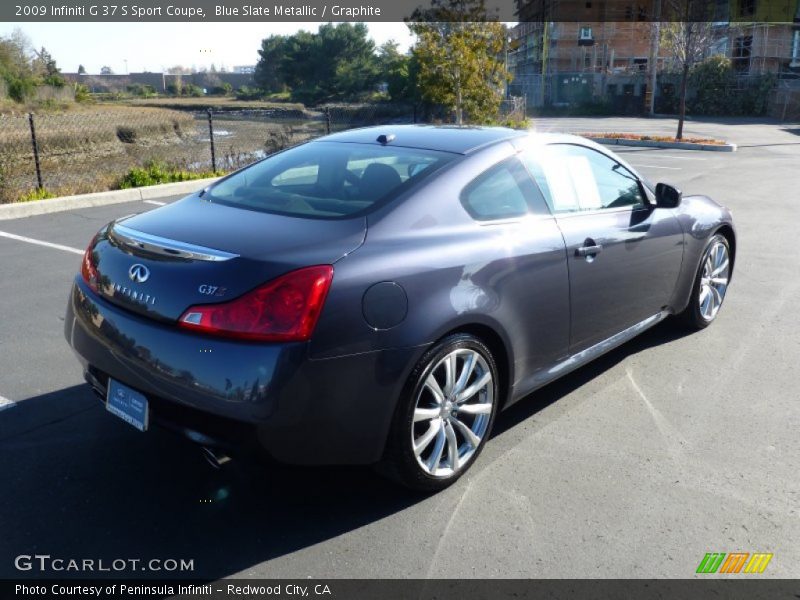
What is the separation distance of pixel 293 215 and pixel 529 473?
166 centimetres

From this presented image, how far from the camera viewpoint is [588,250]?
13.2ft

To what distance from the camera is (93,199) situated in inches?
430

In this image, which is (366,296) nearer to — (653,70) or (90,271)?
(90,271)

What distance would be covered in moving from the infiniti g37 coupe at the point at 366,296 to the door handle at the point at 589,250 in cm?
1

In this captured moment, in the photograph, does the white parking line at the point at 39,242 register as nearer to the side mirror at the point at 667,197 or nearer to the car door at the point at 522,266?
the car door at the point at 522,266

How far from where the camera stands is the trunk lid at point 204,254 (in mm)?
2803

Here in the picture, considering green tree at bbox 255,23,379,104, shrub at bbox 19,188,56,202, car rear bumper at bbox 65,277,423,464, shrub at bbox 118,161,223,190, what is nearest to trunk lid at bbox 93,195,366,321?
car rear bumper at bbox 65,277,423,464

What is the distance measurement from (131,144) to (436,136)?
35.8 m

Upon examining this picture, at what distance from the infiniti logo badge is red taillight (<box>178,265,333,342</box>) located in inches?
12.1

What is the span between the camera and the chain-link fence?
1238 centimetres

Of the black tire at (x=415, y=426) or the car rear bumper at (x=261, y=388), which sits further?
the black tire at (x=415, y=426)

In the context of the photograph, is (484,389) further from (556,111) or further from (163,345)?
(556,111)

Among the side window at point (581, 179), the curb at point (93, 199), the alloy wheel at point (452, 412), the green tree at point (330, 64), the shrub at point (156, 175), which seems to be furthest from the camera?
the green tree at point (330, 64)

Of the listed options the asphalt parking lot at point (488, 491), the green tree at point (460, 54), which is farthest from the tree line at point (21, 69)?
the asphalt parking lot at point (488, 491)
